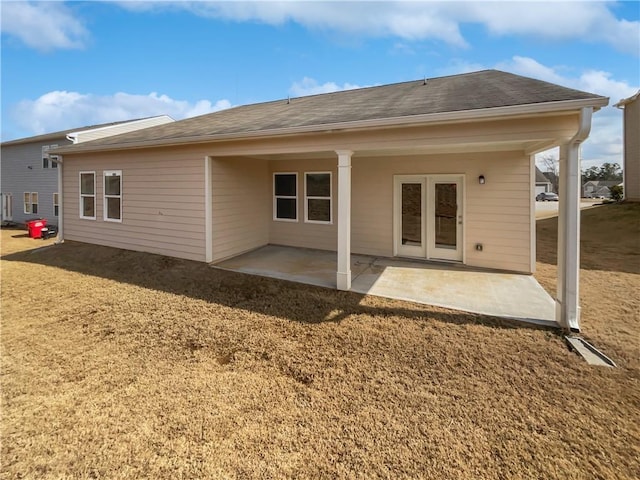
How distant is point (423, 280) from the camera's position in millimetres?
6660

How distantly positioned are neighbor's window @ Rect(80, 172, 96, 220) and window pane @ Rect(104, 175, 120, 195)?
528mm

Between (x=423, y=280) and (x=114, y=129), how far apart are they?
746 inches

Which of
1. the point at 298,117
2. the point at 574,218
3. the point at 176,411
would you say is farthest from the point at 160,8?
the point at 574,218

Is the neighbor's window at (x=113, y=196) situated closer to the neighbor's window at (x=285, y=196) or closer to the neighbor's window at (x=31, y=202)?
the neighbor's window at (x=285, y=196)

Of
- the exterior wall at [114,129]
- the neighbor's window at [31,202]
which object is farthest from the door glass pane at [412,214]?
the neighbor's window at [31,202]

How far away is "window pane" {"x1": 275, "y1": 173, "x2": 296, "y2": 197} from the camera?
9711 millimetres

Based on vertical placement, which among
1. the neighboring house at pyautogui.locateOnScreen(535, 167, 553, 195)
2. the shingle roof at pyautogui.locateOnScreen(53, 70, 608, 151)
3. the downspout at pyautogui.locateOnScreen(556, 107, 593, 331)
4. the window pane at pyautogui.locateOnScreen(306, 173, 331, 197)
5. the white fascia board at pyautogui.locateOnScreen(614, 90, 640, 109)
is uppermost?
the white fascia board at pyautogui.locateOnScreen(614, 90, 640, 109)

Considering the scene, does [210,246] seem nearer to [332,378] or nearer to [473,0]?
[332,378]

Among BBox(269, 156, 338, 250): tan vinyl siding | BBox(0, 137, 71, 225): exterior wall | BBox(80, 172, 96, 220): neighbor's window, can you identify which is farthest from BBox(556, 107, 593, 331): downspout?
A: BBox(0, 137, 71, 225): exterior wall

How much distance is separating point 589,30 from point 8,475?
1206 cm

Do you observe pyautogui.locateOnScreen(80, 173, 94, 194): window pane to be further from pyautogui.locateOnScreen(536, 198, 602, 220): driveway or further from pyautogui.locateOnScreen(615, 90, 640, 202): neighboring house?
pyautogui.locateOnScreen(615, 90, 640, 202): neighboring house

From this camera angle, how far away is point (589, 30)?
756 centimetres

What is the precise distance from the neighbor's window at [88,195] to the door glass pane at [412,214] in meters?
9.15

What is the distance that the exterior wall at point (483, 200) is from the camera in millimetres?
7219
